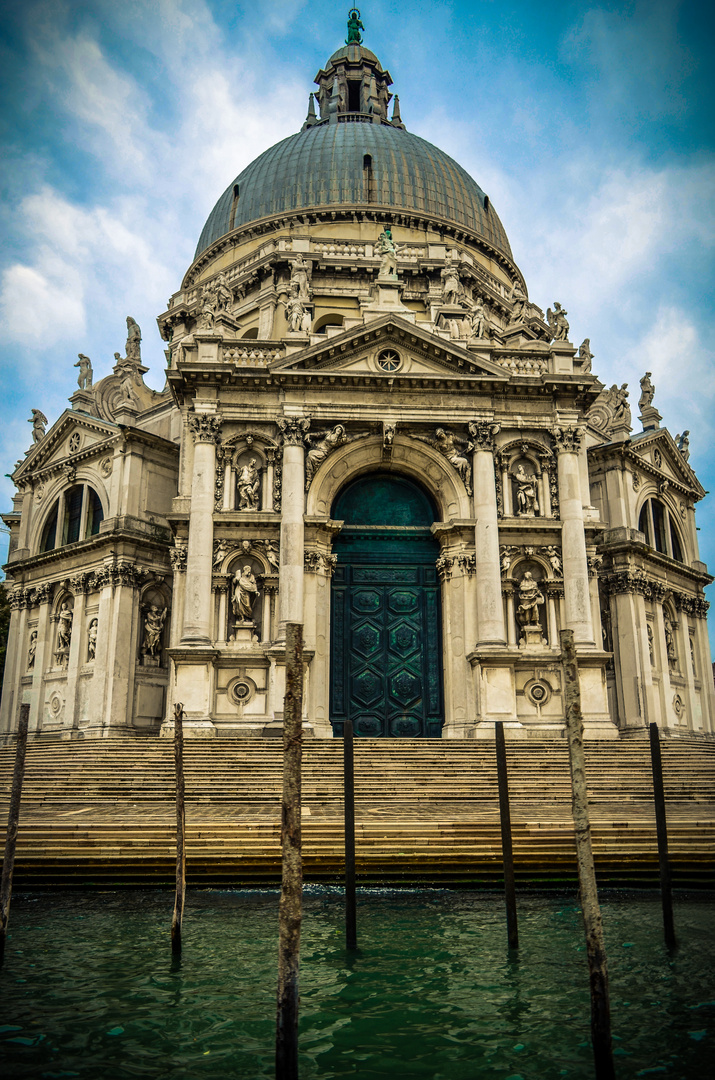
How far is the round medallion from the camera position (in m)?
24.1

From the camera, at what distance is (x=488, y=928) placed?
1032cm

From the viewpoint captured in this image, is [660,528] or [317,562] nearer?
[317,562]

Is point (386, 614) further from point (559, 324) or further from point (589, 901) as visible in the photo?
point (589, 901)

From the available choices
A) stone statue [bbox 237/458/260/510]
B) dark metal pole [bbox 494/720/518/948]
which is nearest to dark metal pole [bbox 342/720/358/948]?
dark metal pole [bbox 494/720/518/948]

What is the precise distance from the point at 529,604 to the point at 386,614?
→ 371 cm

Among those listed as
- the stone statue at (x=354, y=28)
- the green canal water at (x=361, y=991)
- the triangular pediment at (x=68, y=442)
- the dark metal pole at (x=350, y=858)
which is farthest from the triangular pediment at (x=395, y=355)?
the stone statue at (x=354, y=28)

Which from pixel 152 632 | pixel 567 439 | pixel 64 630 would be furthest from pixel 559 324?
pixel 64 630

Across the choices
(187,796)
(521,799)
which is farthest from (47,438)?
(521,799)

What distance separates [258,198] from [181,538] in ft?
61.0

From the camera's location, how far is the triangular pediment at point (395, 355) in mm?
23656

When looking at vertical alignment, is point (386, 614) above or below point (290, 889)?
above

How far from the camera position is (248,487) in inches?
927

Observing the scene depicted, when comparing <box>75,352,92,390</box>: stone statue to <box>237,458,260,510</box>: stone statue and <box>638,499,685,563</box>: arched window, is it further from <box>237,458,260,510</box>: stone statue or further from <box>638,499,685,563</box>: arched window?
<box>638,499,685,563</box>: arched window

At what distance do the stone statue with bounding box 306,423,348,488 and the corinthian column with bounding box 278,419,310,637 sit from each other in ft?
0.61
